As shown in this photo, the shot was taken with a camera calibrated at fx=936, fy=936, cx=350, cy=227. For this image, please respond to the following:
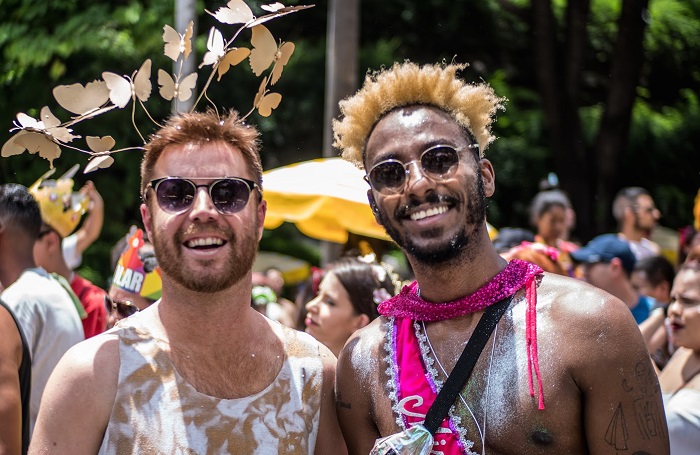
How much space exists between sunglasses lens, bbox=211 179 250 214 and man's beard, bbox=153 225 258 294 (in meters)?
0.08

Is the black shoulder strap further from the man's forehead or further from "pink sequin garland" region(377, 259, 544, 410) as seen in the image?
the man's forehead

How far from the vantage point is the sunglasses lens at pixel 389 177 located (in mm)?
3004

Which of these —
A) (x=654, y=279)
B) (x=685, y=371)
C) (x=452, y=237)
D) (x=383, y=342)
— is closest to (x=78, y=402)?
(x=383, y=342)

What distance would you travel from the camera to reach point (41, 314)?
180 inches

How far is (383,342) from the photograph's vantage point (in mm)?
3053

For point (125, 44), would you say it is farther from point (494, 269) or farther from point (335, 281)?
point (494, 269)

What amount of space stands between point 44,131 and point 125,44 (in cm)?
773

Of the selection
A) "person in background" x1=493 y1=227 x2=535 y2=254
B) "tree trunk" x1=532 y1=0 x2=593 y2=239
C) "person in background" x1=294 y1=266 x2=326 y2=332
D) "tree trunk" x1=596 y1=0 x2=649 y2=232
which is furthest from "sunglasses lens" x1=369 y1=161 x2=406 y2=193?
"tree trunk" x1=532 y1=0 x2=593 y2=239

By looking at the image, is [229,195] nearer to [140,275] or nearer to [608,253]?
[140,275]

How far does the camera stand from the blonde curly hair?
123 inches

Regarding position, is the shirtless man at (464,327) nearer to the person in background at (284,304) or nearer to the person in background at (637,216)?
the person in background at (284,304)

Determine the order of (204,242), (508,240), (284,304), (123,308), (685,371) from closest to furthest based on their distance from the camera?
(204,242) < (685,371) < (123,308) < (508,240) < (284,304)

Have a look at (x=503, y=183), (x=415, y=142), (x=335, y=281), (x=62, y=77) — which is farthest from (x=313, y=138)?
(x=415, y=142)

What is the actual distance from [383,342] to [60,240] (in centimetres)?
312
